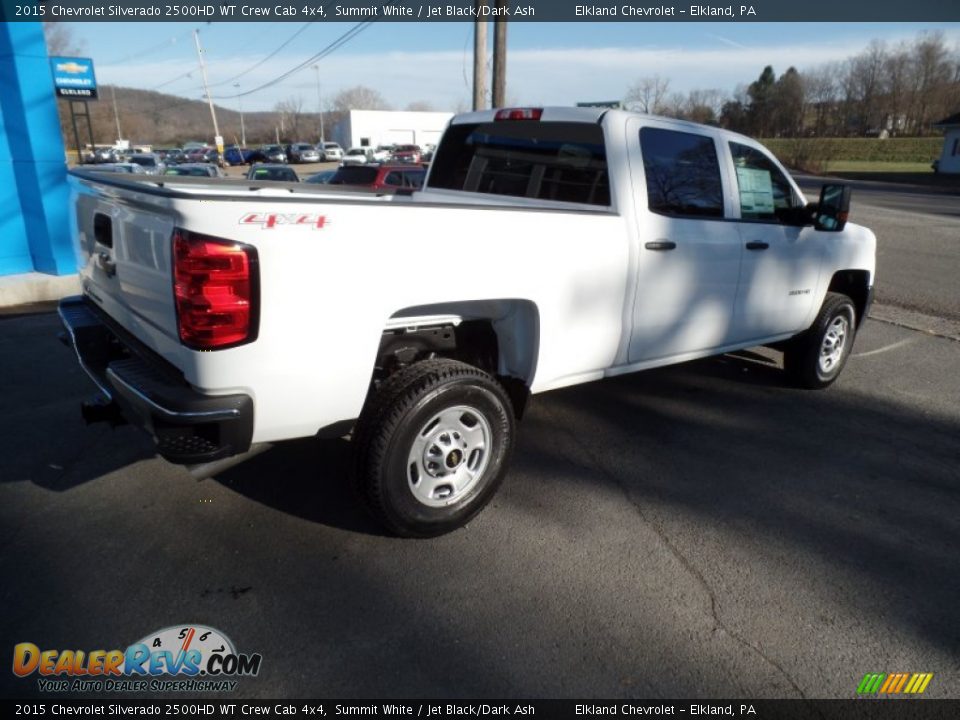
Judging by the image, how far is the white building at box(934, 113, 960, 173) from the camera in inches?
1903

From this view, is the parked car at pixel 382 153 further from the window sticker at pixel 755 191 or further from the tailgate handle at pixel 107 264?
the tailgate handle at pixel 107 264

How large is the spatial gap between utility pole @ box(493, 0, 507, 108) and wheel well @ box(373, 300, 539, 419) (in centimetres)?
951

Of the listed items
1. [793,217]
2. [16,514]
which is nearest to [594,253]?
[793,217]

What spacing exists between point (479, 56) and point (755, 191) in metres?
9.65

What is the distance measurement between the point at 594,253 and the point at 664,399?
2180 mm

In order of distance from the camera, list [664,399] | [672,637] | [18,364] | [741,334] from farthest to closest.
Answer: [18,364] < [664,399] < [741,334] < [672,637]

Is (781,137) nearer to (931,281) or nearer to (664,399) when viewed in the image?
(931,281)

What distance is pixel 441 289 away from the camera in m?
2.91

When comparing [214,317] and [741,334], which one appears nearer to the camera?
[214,317]

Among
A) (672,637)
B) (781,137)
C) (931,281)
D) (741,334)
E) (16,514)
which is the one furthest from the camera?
(781,137)

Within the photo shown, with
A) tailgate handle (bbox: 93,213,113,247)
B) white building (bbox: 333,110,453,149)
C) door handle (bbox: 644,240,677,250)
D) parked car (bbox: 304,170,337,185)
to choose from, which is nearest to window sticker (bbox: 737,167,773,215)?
door handle (bbox: 644,240,677,250)

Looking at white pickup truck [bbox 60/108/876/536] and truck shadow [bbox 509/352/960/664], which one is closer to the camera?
white pickup truck [bbox 60/108/876/536]

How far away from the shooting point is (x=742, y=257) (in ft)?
14.1

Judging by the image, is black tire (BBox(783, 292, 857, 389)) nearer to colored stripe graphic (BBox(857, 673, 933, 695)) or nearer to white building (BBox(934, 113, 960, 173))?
colored stripe graphic (BBox(857, 673, 933, 695))
